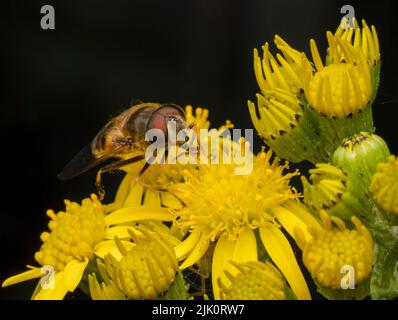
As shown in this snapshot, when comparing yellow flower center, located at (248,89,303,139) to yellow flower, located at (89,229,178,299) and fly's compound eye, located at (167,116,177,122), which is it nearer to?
fly's compound eye, located at (167,116,177,122)

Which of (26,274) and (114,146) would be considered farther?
(114,146)

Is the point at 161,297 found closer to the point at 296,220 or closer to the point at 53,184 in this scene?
the point at 296,220

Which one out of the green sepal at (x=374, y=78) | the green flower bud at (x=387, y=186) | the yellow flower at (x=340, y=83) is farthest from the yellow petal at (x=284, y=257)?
the green sepal at (x=374, y=78)

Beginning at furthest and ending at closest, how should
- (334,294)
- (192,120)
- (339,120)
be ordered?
(192,120) → (339,120) → (334,294)

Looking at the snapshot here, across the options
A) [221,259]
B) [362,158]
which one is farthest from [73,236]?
[362,158]

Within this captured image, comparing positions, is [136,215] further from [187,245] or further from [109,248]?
[187,245]

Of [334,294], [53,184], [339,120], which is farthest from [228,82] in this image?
[334,294]
